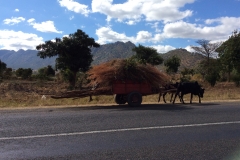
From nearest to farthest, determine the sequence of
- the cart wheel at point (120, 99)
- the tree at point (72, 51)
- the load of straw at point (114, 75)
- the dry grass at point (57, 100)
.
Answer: the load of straw at point (114, 75) → the cart wheel at point (120, 99) → the dry grass at point (57, 100) → the tree at point (72, 51)

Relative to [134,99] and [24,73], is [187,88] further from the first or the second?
[24,73]

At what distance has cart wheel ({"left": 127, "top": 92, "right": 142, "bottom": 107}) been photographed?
45.6 feet

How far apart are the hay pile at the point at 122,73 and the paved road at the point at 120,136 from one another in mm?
2996

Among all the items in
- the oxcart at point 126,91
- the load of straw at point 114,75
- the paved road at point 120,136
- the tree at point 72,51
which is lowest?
Result: the paved road at point 120,136

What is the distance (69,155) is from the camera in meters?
5.99

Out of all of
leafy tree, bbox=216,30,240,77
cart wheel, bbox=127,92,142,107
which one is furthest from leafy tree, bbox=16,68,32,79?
cart wheel, bbox=127,92,142,107

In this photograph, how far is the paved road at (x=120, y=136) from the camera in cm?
613

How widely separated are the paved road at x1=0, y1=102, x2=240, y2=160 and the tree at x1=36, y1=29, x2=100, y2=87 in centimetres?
2471

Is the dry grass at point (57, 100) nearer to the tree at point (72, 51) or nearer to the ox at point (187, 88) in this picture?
the ox at point (187, 88)

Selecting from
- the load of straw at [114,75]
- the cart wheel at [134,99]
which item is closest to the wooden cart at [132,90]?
the cart wheel at [134,99]

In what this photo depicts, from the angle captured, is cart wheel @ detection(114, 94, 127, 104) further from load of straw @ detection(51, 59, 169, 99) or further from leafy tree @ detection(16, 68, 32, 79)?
leafy tree @ detection(16, 68, 32, 79)

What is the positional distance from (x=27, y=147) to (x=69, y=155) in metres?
1.15

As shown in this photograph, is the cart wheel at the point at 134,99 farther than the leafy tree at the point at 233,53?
No

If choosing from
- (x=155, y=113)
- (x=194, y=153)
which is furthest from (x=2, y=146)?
(x=155, y=113)
